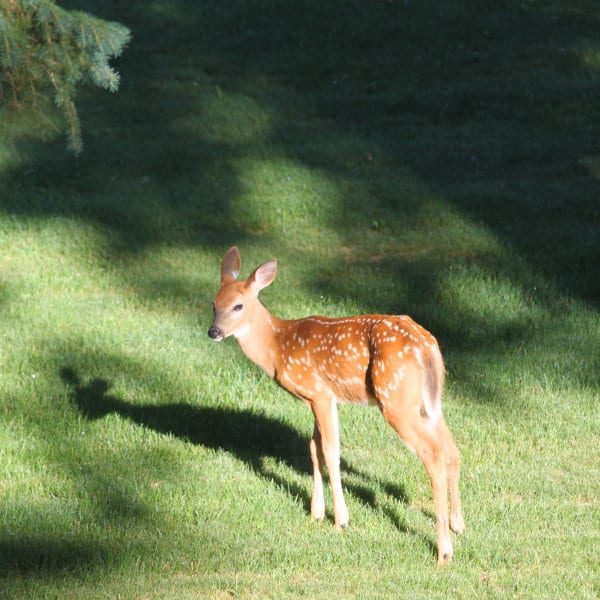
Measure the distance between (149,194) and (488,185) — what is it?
399 centimetres

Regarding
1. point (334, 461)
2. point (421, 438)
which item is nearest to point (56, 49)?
point (334, 461)

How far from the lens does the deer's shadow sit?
315 inches

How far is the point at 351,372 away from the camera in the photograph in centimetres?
712

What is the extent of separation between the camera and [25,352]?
1023 centimetres

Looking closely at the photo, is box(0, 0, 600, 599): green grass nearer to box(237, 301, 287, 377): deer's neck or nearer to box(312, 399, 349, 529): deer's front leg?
box(312, 399, 349, 529): deer's front leg

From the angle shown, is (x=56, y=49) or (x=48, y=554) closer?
(x=48, y=554)

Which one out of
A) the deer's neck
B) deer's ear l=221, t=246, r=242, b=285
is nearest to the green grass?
the deer's neck

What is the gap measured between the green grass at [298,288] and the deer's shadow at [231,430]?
0.03 meters

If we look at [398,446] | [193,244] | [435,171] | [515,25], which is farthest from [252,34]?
[398,446]

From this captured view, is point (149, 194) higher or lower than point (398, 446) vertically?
lower

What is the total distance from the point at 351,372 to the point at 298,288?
15.7 feet

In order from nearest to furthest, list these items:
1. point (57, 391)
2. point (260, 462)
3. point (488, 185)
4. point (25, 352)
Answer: point (260, 462) → point (57, 391) → point (25, 352) → point (488, 185)

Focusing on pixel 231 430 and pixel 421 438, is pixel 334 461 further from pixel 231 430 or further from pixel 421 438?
pixel 231 430

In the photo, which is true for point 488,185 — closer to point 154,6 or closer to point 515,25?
point 515,25
